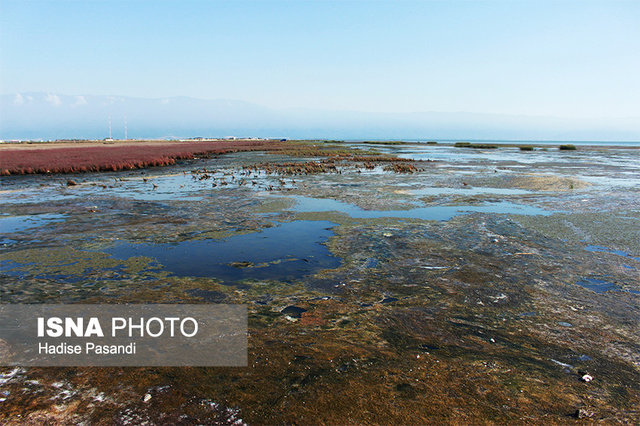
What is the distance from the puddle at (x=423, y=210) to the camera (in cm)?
1556

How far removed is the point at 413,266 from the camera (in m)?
9.24

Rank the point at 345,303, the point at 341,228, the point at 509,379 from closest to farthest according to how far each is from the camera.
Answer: the point at 509,379 < the point at 345,303 < the point at 341,228

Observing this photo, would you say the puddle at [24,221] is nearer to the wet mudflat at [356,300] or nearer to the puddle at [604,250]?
the wet mudflat at [356,300]

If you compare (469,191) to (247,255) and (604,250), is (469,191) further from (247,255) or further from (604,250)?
(247,255)

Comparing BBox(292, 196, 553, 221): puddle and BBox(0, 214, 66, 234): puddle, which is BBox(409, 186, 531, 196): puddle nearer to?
BBox(292, 196, 553, 221): puddle

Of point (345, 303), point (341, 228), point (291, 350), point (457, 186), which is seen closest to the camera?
point (291, 350)

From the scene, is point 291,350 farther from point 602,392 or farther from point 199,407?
point 602,392

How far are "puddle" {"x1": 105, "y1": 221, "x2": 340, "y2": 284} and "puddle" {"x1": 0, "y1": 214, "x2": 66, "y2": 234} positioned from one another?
5.26m

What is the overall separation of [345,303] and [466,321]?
2.15m

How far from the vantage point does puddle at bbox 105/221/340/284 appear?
8.84 m

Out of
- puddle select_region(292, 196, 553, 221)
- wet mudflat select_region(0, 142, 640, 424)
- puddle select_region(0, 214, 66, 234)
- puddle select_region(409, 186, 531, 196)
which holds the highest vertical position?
puddle select_region(409, 186, 531, 196)

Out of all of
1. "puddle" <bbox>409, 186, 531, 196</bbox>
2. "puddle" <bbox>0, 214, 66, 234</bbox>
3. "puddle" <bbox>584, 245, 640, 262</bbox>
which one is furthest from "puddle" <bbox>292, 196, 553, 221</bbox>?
"puddle" <bbox>0, 214, 66, 234</bbox>

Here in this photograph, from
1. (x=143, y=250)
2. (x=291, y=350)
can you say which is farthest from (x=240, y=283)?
(x=143, y=250)

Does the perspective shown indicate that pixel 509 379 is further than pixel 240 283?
No
